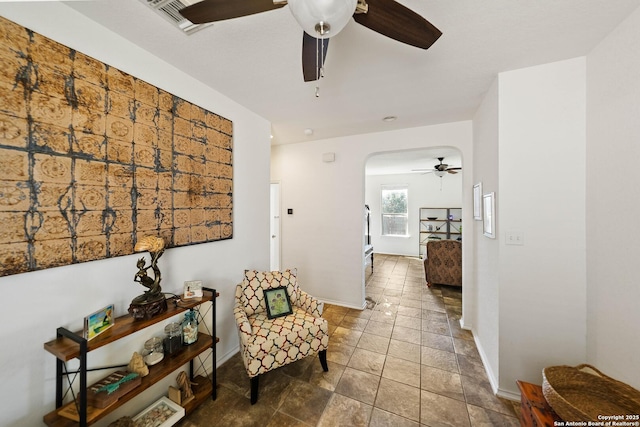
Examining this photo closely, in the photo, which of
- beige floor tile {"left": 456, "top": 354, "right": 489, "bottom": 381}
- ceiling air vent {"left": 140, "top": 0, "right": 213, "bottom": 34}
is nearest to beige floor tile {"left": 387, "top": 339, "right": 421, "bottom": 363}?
beige floor tile {"left": 456, "top": 354, "right": 489, "bottom": 381}

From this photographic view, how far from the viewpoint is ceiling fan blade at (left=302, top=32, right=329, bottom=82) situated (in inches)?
43.3

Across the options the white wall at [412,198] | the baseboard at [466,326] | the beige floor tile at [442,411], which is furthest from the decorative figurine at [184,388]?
the white wall at [412,198]

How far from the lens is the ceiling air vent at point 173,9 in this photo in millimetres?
1189

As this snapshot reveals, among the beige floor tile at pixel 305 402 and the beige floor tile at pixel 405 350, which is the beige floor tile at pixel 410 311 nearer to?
the beige floor tile at pixel 405 350

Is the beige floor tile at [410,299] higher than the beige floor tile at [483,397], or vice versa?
the beige floor tile at [410,299]

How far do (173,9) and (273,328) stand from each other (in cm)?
220

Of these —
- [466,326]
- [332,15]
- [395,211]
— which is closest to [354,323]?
[466,326]

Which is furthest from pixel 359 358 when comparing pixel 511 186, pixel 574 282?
pixel 511 186

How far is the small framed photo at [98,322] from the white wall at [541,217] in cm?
267

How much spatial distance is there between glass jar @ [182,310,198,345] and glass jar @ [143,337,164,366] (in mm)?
151

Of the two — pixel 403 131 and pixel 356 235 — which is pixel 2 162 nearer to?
pixel 356 235

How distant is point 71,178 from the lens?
1231mm

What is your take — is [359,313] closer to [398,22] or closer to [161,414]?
[161,414]

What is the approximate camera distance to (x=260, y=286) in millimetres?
2162
